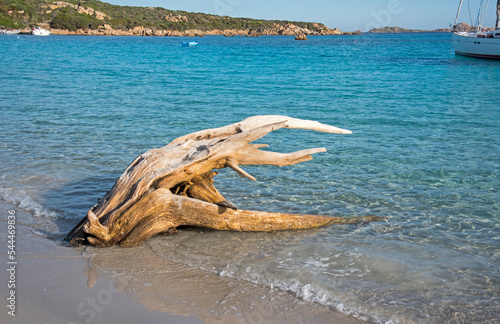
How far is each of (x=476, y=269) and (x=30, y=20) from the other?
173m

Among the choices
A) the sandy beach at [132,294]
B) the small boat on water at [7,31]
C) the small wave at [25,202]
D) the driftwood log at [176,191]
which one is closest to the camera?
the sandy beach at [132,294]

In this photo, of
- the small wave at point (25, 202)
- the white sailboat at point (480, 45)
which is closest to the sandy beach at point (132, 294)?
the small wave at point (25, 202)

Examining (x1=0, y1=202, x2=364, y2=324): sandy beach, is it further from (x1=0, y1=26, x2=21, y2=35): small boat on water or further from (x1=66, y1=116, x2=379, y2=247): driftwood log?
(x1=0, y1=26, x2=21, y2=35): small boat on water

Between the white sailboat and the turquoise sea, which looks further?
the white sailboat

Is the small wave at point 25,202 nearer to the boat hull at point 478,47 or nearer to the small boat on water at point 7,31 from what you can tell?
the boat hull at point 478,47

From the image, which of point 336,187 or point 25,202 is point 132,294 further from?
point 336,187

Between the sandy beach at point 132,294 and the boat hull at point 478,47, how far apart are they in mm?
47159

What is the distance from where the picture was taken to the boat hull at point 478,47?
4316 cm

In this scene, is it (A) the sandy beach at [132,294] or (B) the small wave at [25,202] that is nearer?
(A) the sandy beach at [132,294]

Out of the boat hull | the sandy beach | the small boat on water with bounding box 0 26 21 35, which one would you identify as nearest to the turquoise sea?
the sandy beach

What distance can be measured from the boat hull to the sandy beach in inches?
1857

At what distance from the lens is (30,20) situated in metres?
150

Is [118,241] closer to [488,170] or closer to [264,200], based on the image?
[264,200]

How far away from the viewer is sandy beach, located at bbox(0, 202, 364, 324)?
12.7 ft
